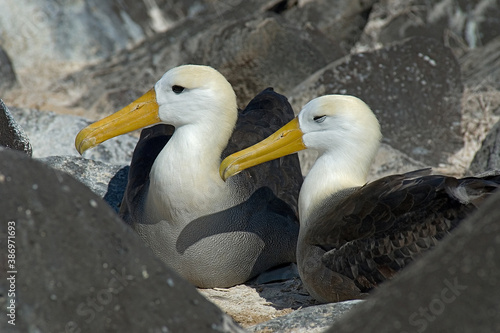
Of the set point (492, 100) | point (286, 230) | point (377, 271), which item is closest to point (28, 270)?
point (377, 271)

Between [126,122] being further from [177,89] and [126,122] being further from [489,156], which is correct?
[489,156]

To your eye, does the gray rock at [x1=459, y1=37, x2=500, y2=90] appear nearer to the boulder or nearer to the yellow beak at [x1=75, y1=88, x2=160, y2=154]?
the boulder

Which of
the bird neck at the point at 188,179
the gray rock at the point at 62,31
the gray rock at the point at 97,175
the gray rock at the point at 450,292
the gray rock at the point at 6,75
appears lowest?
the gray rock at the point at 450,292

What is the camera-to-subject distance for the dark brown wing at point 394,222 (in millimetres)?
5242

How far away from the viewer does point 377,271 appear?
212 inches

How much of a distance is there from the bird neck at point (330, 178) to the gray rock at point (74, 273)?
289 cm

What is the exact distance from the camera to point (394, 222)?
539cm

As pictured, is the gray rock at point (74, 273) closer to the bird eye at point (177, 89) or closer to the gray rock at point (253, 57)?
the bird eye at point (177, 89)

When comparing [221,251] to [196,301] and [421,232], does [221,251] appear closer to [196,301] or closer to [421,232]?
[421,232]

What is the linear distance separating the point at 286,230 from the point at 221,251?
0.72 m

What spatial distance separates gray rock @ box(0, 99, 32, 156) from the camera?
263 inches

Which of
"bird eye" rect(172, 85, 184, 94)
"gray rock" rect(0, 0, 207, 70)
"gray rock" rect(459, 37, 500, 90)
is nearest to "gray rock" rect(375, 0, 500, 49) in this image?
"gray rock" rect(459, 37, 500, 90)

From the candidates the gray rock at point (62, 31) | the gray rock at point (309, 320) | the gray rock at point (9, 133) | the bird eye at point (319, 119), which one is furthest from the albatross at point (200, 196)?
the gray rock at point (62, 31)

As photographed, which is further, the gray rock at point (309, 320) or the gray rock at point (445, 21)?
the gray rock at point (445, 21)
